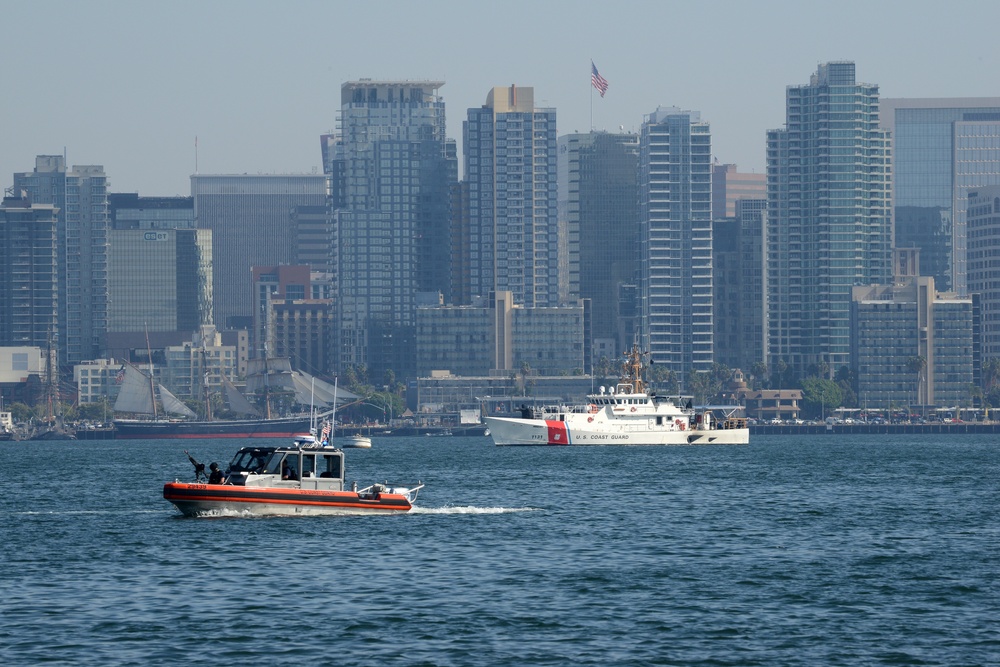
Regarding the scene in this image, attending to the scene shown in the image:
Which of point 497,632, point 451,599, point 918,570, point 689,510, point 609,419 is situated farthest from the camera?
point 609,419

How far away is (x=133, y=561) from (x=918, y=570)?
27401 mm

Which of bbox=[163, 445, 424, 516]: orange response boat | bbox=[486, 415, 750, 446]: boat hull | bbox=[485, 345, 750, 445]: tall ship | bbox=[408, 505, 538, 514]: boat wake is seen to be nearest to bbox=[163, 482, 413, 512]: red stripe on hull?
bbox=[163, 445, 424, 516]: orange response boat

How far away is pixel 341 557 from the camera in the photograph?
60844 mm

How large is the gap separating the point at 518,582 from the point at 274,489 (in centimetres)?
1969

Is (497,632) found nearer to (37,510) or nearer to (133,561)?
(133,561)

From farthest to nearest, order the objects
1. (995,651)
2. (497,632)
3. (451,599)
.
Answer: (451,599), (497,632), (995,651)

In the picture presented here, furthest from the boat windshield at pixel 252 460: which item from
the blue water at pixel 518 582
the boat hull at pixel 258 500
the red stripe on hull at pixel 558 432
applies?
the red stripe on hull at pixel 558 432

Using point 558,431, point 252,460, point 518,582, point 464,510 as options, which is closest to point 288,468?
point 252,460

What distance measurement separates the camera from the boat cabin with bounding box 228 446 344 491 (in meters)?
72.6

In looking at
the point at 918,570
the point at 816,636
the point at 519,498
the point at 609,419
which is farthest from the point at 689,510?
the point at 609,419

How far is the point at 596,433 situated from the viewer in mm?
178125

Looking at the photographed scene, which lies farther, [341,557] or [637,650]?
[341,557]

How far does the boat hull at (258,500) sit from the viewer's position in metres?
72.1

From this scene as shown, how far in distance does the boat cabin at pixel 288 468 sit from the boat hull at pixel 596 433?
104 metres
